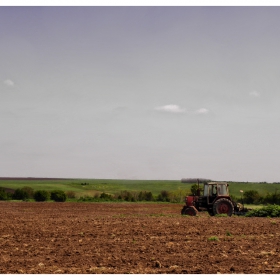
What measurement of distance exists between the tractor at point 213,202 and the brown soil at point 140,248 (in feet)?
14.9

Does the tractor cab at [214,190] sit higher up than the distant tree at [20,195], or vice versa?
the tractor cab at [214,190]

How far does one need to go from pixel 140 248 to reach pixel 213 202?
1252 cm

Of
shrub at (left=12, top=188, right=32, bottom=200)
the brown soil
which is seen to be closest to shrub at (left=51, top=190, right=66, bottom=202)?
shrub at (left=12, top=188, right=32, bottom=200)

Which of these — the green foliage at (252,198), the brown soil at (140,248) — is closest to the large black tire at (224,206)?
the brown soil at (140,248)

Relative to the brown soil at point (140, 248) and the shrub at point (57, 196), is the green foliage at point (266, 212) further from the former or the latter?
the shrub at point (57, 196)

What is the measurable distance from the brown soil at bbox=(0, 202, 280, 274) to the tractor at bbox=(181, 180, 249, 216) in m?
4.53

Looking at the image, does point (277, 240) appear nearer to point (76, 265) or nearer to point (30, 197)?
point (76, 265)

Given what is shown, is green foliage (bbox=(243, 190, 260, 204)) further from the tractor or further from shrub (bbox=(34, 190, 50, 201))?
the tractor

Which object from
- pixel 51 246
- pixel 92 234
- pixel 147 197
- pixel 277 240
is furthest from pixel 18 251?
pixel 147 197

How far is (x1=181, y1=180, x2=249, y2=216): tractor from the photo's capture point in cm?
2516

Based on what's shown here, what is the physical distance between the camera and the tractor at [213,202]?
25156 mm

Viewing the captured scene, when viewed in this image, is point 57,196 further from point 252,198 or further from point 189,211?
point 189,211

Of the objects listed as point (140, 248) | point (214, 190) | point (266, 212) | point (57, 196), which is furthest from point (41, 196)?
point (140, 248)

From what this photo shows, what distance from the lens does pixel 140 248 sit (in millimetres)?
13562
